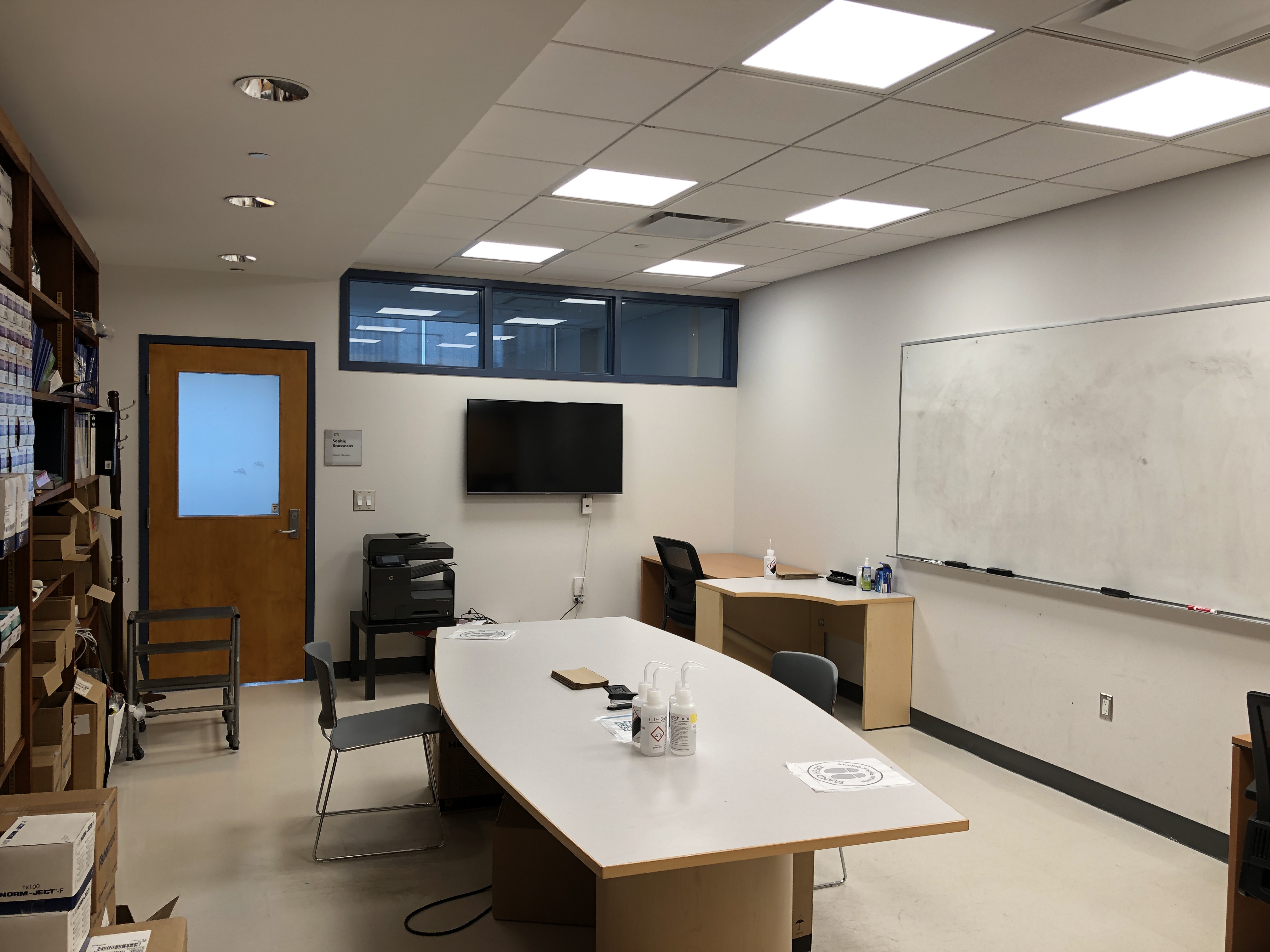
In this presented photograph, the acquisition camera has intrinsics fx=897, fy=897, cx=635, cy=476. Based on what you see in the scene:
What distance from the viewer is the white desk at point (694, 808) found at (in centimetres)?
195

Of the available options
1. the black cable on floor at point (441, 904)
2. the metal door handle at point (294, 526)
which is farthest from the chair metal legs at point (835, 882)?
the metal door handle at point (294, 526)

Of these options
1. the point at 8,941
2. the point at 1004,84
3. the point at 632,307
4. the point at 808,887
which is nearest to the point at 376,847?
the point at 808,887

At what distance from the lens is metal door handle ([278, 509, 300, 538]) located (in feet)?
18.9

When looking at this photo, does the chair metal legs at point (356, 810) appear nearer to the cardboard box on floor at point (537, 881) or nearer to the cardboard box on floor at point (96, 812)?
the cardboard box on floor at point (537, 881)

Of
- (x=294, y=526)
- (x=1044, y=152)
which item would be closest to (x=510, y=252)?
(x=294, y=526)

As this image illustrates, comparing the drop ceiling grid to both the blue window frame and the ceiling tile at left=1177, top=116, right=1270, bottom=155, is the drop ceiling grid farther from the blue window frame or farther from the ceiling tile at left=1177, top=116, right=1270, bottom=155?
the blue window frame

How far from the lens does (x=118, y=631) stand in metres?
4.63

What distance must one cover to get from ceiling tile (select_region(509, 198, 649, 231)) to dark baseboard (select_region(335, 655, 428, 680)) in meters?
3.06

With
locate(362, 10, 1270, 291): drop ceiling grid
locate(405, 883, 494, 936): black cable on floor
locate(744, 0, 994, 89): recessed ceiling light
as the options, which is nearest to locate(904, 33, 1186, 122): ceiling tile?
locate(362, 10, 1270, 291): drop ceiling grid

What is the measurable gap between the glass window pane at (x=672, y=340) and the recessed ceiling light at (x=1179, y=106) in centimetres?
395

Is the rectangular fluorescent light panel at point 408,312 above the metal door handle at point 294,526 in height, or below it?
above

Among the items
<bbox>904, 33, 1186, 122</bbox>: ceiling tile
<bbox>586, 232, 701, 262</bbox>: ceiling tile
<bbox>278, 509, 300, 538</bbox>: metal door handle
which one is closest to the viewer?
<bbox>904, 33, 1186, 122</bbox>: ceiling tile

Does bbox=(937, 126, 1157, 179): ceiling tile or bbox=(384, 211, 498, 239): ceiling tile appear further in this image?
bbox=(384, 211, 498, 239): ceiling tile

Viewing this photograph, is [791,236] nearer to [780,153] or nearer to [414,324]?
[780,153]
